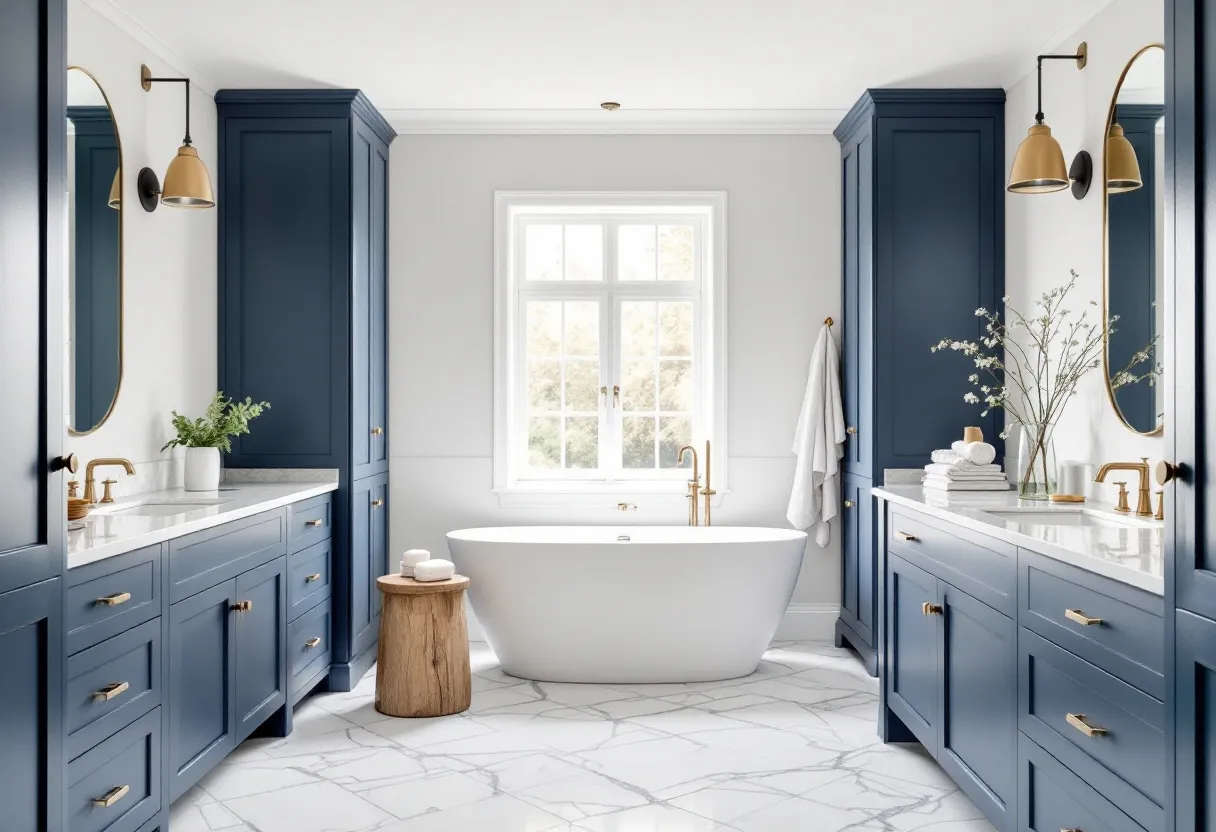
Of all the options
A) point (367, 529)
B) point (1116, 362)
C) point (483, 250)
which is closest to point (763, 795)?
point (1116, 362)

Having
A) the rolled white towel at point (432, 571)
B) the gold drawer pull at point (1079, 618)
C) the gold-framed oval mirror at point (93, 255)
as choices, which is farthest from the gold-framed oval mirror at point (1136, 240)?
the gold-framed oval mirror at point (93, 255)

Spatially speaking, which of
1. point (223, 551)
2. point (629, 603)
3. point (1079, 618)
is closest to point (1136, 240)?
point (1079, 618)

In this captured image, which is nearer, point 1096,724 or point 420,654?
point 1096,724

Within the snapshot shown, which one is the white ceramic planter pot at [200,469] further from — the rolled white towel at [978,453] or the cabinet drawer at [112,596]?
the rolled white towel at [978,453]

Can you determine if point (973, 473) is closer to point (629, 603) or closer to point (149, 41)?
point (629, 603)

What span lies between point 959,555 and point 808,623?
2199 millimetres

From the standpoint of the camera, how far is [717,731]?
3.56 meters

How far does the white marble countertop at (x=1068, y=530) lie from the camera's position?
73.9 inches

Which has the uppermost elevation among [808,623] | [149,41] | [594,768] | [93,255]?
[149,41]

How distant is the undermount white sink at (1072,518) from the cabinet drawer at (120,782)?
2297mm

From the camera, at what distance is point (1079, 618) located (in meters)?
2.00

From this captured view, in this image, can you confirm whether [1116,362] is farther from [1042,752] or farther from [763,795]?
[763,795]

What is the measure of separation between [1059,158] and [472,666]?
3.11 meters

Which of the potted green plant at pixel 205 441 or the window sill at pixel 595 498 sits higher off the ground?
the potted green plant at pixel 205 441
